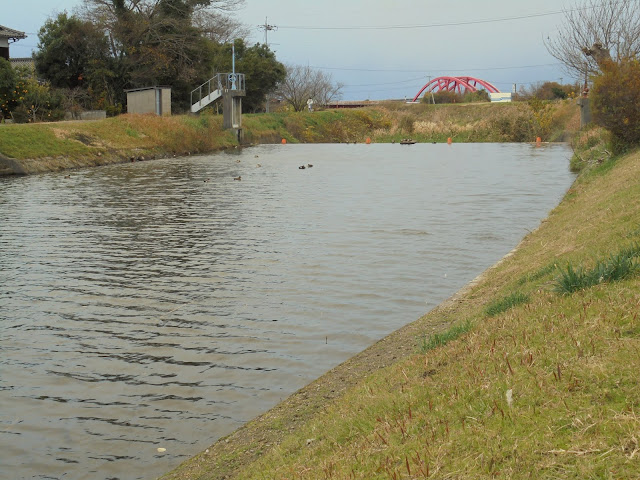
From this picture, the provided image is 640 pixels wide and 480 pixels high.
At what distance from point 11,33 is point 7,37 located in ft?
2.49

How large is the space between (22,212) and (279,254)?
A: 10.1 m

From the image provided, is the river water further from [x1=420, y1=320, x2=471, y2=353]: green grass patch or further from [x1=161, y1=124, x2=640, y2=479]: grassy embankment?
[x1=420, y1=320, x2=471, y2=353]: green grass patch

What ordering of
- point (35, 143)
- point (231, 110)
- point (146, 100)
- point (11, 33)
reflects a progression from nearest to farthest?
point (35, 143)
point (11, 33)
point (146, 100)
point (231, 110)

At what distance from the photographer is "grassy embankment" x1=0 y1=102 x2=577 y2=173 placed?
36719 mm

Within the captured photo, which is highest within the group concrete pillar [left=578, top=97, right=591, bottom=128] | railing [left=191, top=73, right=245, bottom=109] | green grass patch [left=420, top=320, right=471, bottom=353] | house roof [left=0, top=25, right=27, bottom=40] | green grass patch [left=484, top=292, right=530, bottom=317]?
house roof [left=0, top=25, right=27, bottom=40]

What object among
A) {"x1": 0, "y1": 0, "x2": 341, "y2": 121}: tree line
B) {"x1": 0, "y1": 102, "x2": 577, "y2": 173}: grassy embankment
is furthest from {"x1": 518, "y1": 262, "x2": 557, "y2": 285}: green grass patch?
{"x1": 0, "y1": 0, "x2": 341, "y2": 121}: tree line

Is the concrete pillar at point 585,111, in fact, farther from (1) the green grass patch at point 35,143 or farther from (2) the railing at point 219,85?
(2) the railing at point 219,85

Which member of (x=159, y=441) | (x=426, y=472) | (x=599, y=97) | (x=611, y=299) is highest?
(x=599, y=97)

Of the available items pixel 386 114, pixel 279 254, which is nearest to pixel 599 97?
pixel 279 254

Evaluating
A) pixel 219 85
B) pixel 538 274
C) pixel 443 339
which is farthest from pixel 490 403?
pixel 219 85

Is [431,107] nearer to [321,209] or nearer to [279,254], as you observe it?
[321,209]

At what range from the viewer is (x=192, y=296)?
11336 millimetres

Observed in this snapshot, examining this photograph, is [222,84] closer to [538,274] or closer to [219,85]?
[219,85]

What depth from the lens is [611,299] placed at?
19.8 feet
